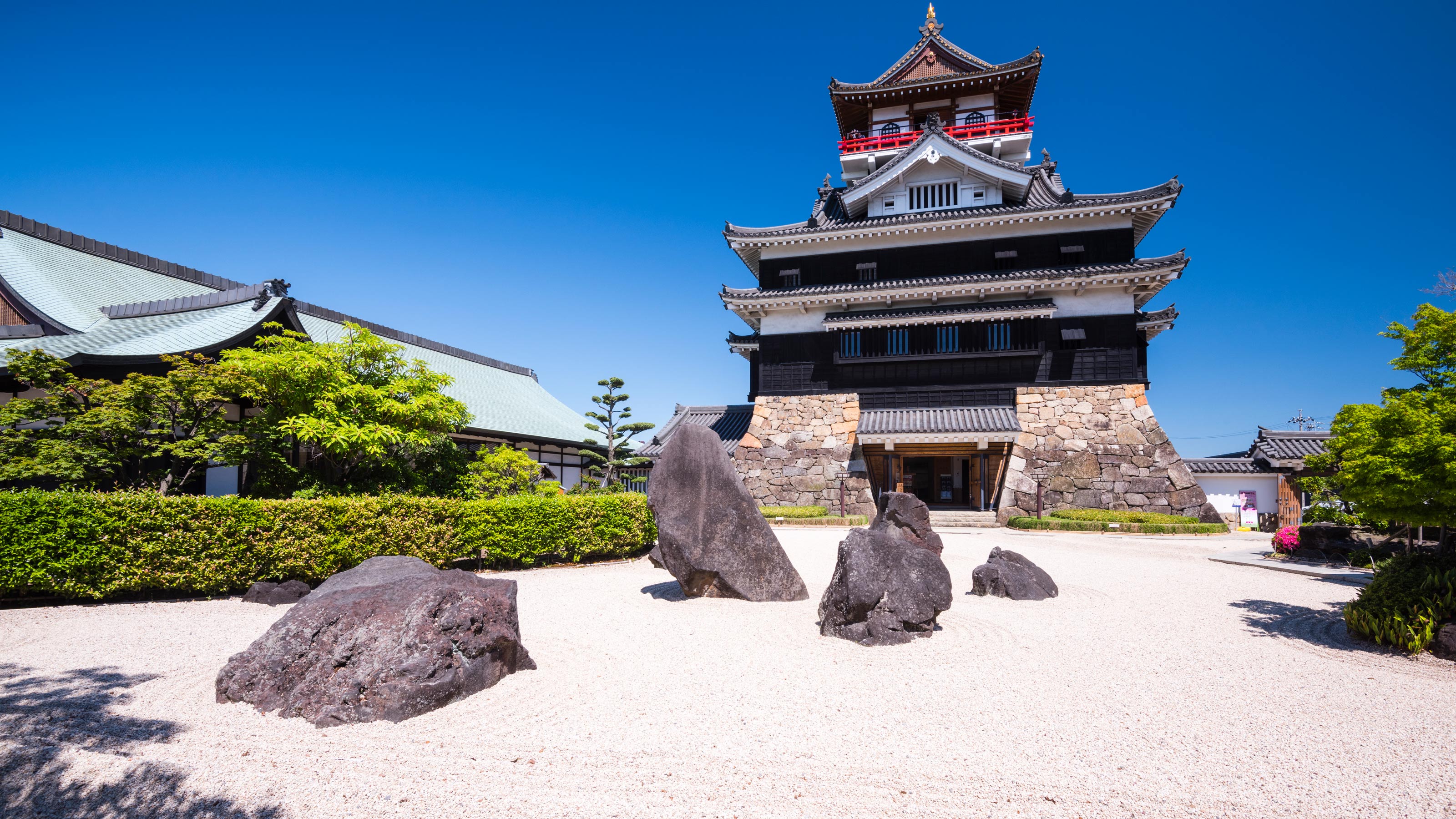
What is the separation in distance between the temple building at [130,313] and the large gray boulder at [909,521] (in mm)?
12557

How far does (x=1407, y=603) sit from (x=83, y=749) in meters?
12.2

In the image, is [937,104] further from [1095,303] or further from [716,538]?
[716,538]

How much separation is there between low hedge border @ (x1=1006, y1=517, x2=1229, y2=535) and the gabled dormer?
19044 mm

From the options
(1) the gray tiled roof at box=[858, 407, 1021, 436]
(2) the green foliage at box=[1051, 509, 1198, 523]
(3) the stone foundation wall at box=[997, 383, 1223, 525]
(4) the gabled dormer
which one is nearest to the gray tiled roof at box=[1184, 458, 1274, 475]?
(3) the stone foundation wall at box=[997, 383, 1223, 525]

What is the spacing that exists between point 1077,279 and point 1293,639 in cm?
1823

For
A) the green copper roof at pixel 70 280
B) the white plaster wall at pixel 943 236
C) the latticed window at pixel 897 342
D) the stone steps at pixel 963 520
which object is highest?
the white plaster wall at pixel 943 236

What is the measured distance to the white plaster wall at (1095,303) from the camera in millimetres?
23375

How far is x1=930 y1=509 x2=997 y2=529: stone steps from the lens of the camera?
2239 centimetres

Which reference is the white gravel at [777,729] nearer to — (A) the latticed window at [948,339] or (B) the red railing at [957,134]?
(A) the latticed window at [948,339]

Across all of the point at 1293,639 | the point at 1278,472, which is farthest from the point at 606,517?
the point at 1278,472

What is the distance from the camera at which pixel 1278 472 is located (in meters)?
23.5

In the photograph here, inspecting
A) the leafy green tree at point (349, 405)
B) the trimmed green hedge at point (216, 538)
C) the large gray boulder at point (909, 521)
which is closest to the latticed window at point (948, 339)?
the large gray boulder at point (909, 521)

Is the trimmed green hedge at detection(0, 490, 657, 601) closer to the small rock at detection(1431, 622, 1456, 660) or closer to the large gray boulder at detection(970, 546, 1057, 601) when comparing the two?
the large gray boulder at detection(970, 546, 1057, 601)

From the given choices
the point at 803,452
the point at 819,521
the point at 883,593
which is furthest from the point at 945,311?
the point at 883,593
